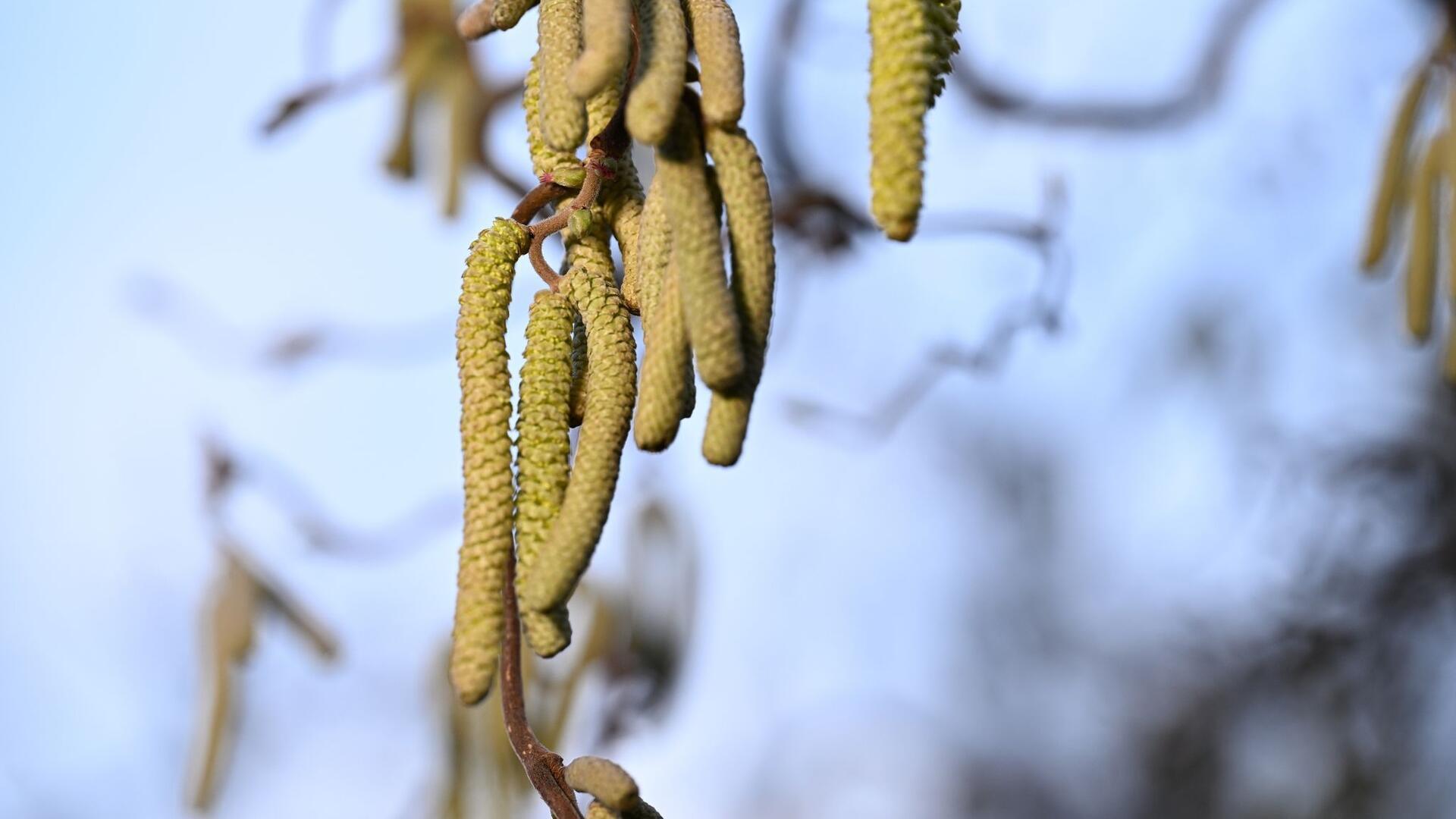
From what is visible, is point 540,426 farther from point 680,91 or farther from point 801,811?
point 801,811

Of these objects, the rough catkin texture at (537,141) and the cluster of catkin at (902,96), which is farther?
the rough catkin texture at (537,141)

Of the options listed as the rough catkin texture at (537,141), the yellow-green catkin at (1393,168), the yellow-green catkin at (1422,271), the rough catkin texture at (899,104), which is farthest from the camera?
the yellow-green catkin at (1393,168)

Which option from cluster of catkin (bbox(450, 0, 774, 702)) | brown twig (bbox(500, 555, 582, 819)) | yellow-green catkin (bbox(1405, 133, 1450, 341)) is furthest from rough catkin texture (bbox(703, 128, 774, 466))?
yellow-green catkin (bbox(1405, 133, 1450, 341))

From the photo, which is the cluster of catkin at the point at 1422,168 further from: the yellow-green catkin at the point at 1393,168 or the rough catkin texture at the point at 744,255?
the rough catkin texture at the point at 744,255

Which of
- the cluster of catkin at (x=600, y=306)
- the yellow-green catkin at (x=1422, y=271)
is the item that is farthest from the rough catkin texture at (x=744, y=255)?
the yellow-green catkin at (x=1422, y=271)

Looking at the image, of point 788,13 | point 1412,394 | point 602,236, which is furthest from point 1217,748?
point 602,236

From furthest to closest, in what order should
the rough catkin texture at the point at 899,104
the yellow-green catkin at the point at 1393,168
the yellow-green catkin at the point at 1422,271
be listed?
the yellow-green catkin at the point at 1393,168, the yellow-green catkin at the point at 1422,271, the rough catkin texture at the point at 899,104

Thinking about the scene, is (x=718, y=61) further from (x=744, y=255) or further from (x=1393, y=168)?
(x=1393, y=168)

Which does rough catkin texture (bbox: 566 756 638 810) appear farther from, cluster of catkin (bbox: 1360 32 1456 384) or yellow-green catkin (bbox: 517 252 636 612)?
cluster of catkin (bbox: 1360 32 1456 384)
